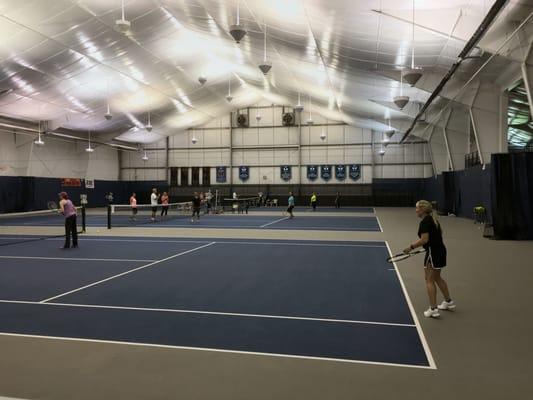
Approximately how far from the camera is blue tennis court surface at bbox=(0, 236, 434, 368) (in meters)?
4.74

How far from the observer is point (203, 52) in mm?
25938

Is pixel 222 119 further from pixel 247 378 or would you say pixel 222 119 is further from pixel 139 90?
pixel 247 378

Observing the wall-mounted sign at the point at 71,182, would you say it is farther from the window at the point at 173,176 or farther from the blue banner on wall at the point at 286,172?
the blue banner on wall at the point at 286,172

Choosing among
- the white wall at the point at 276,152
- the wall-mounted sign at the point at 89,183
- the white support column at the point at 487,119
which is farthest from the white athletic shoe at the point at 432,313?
the wall-mounted sign at the point at 89,183

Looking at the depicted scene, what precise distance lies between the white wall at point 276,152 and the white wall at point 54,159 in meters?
3.19

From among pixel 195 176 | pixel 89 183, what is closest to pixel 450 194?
pixel 195 176

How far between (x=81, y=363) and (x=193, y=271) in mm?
4840

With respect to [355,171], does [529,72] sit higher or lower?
higher

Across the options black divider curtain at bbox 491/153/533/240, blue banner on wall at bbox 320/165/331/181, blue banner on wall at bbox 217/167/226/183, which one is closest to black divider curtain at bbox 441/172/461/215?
black divider curtain at bbox 491/153/533/240

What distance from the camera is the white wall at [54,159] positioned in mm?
32062

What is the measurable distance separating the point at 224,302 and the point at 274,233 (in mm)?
10087

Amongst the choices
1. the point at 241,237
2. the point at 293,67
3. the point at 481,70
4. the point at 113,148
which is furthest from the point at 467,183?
the point at 113,148

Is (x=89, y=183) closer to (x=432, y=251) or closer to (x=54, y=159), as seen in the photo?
(x=54, y=159)

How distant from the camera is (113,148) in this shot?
45.6 meters
